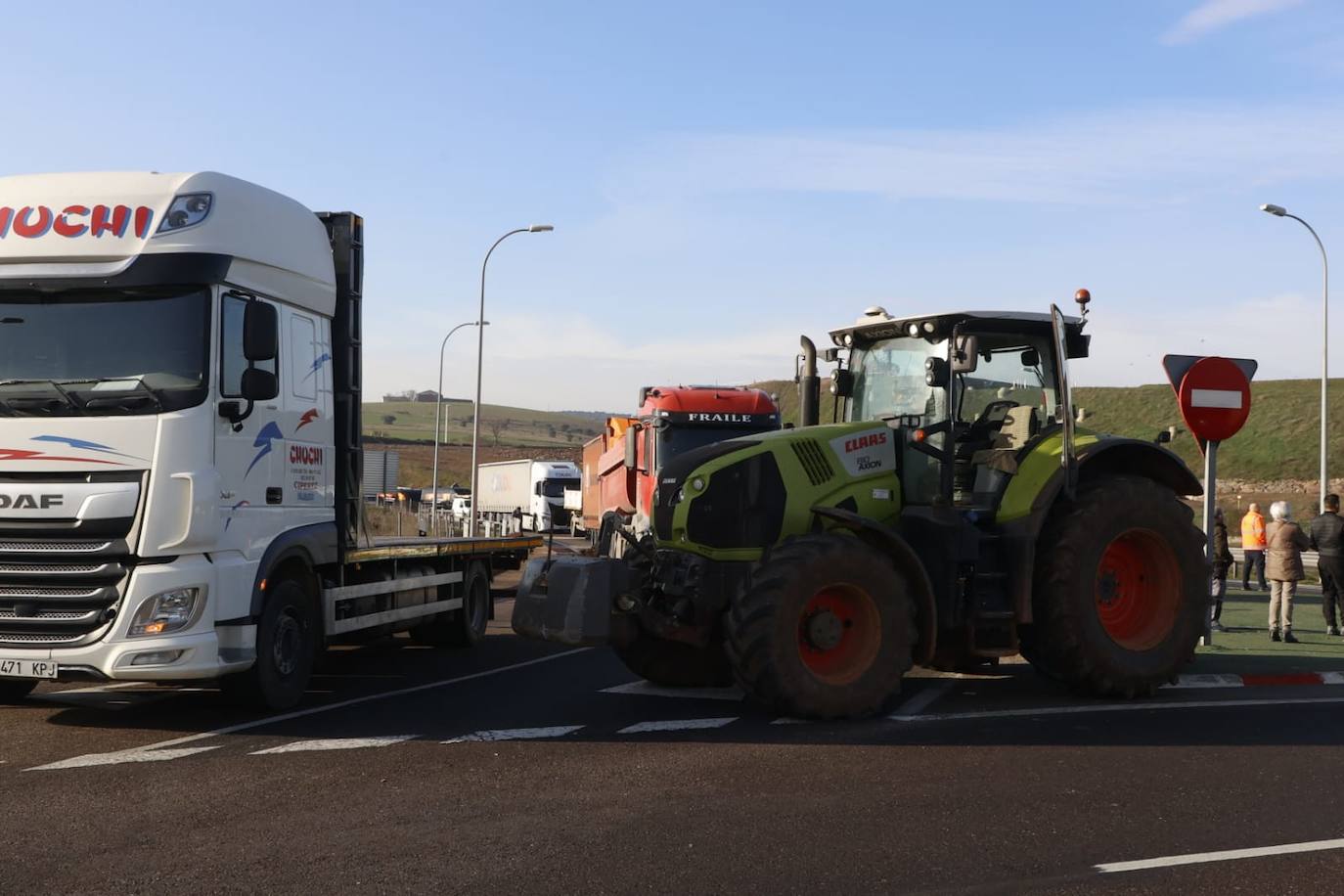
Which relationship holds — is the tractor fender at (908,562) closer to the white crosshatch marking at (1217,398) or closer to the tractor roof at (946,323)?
the tractor roof at (946,323)

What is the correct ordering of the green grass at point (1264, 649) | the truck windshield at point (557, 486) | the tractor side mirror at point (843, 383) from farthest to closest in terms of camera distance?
the truck windshield at point (557, 486) → the green grass at point (1264, 649) → the tractor side mirror at point (843, 383)

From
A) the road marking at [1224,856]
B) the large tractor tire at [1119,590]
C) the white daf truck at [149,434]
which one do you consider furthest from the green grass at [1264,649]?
the white daf truck at [149,434]

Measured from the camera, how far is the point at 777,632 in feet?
29.4

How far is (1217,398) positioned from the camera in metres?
12.2

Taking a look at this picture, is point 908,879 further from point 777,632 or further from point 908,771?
point 777,632

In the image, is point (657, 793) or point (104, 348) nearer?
point (657, 793)

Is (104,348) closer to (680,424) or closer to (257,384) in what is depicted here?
(257,384)

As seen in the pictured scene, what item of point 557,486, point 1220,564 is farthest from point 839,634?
point 557,486

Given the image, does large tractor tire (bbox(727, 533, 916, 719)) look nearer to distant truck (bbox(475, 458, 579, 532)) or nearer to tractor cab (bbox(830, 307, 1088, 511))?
tractor cab (bbox(830, 307, 1088, 511))

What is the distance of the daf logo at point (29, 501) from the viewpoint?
8.66m

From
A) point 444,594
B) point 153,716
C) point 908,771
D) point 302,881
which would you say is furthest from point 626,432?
point 302,881

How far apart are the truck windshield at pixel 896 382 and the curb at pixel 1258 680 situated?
316cm

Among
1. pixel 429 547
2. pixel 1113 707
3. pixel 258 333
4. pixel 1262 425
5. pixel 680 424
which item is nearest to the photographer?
pixel 258 333

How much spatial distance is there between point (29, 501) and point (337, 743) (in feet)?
8.05
